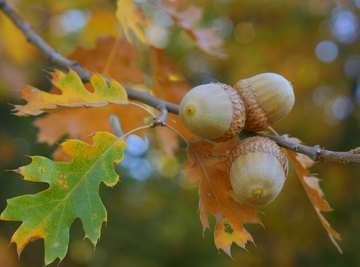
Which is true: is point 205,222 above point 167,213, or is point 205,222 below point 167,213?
above

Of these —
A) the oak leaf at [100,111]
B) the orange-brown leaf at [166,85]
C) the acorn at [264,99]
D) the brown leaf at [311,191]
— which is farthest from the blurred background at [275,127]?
the acorn at [264,99]

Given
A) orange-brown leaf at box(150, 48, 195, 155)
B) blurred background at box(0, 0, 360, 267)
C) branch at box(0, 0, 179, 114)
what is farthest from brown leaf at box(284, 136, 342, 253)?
blurred background at box(0, 0, 360, 267)

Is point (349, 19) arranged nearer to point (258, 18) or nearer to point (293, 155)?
point (258, 18)

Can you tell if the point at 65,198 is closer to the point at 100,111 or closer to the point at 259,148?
the point at 259,148

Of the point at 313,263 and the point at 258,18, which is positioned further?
the point at 258,18

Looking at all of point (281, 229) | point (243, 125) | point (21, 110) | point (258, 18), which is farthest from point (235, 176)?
point (258, 18)

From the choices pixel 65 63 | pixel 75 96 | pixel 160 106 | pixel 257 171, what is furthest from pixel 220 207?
pixel 65 63

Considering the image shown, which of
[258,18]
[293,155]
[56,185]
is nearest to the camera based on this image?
[56,185]
